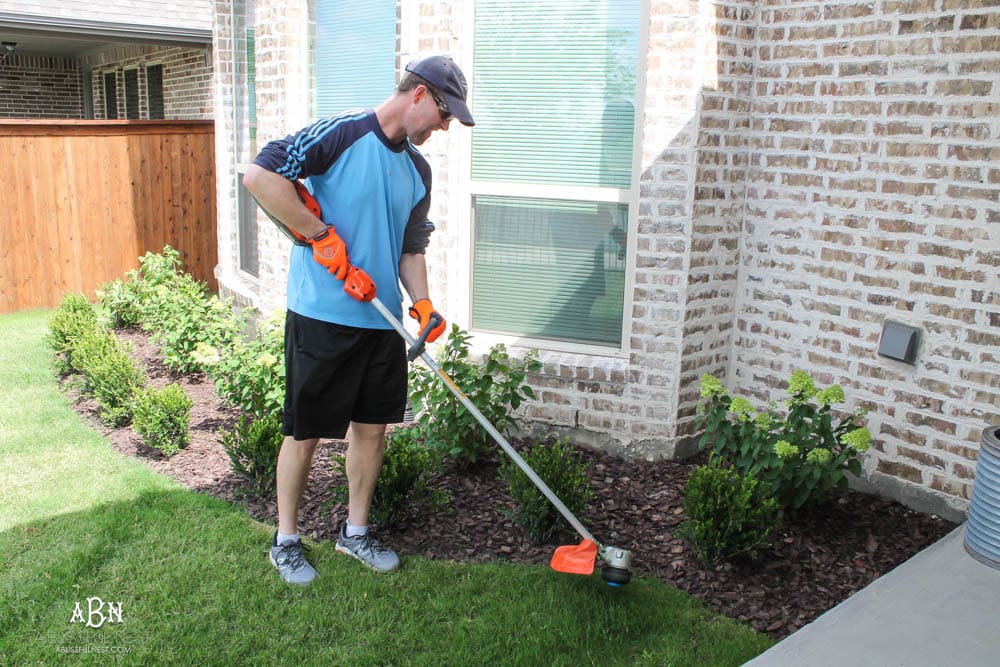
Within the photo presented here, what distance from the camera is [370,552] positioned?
4.00 meters

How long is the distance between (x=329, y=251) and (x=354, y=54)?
10.5 feet

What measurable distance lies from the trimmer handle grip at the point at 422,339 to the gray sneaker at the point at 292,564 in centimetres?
99

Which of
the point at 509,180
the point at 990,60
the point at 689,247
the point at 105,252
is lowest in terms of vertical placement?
the point at 105,252

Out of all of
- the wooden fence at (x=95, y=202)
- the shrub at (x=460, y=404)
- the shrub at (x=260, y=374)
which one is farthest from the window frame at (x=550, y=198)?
the wooden fence at (x=95, y=202)

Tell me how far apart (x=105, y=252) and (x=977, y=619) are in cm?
992

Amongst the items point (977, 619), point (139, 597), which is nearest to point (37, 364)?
point (139, 597)

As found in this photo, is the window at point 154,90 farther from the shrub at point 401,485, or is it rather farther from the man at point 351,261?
the man at point 351,261

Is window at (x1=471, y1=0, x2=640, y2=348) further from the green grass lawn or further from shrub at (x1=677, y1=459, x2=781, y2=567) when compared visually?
the green grass lawn

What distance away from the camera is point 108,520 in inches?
174

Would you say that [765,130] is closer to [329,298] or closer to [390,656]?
[329,298]

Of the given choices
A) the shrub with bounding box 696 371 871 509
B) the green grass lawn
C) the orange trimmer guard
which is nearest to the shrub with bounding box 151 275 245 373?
the green grass lawn

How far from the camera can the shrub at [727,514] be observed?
3822 mm

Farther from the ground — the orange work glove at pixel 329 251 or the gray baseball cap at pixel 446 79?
the gray baseball cap at pixel 446 79

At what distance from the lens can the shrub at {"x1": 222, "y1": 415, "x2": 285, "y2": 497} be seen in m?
4.72
